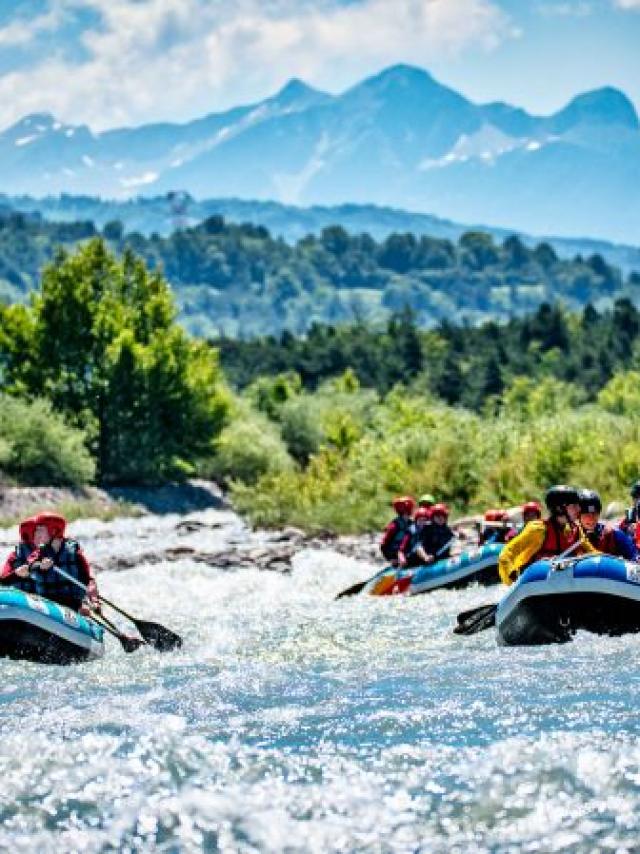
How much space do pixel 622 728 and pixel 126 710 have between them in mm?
3590

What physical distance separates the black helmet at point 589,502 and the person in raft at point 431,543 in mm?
7568

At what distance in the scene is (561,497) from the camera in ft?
46.9

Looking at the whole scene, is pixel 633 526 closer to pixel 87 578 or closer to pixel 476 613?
pixel 476 613

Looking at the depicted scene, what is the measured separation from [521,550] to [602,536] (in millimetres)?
769

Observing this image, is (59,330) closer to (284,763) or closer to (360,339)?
(284,763)

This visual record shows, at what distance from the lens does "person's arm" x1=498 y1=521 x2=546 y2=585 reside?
1489 centimetres

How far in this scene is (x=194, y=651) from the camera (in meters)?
15.9

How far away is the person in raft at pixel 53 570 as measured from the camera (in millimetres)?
15445

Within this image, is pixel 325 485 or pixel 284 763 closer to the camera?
pixel 284 763

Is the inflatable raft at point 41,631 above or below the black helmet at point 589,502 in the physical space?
below

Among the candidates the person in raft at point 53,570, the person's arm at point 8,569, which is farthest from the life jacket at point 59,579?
the person's arm at point 8,569

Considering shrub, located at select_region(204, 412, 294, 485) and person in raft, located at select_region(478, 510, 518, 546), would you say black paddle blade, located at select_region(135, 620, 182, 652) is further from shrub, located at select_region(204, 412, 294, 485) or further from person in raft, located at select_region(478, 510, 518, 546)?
shrub, located at select_region(204, 412, 294, 485)

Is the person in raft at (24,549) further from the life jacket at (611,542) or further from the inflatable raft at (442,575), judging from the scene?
the inflatable raft at (442,575)

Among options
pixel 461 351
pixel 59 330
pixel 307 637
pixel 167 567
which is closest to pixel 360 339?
pixel 461 351
